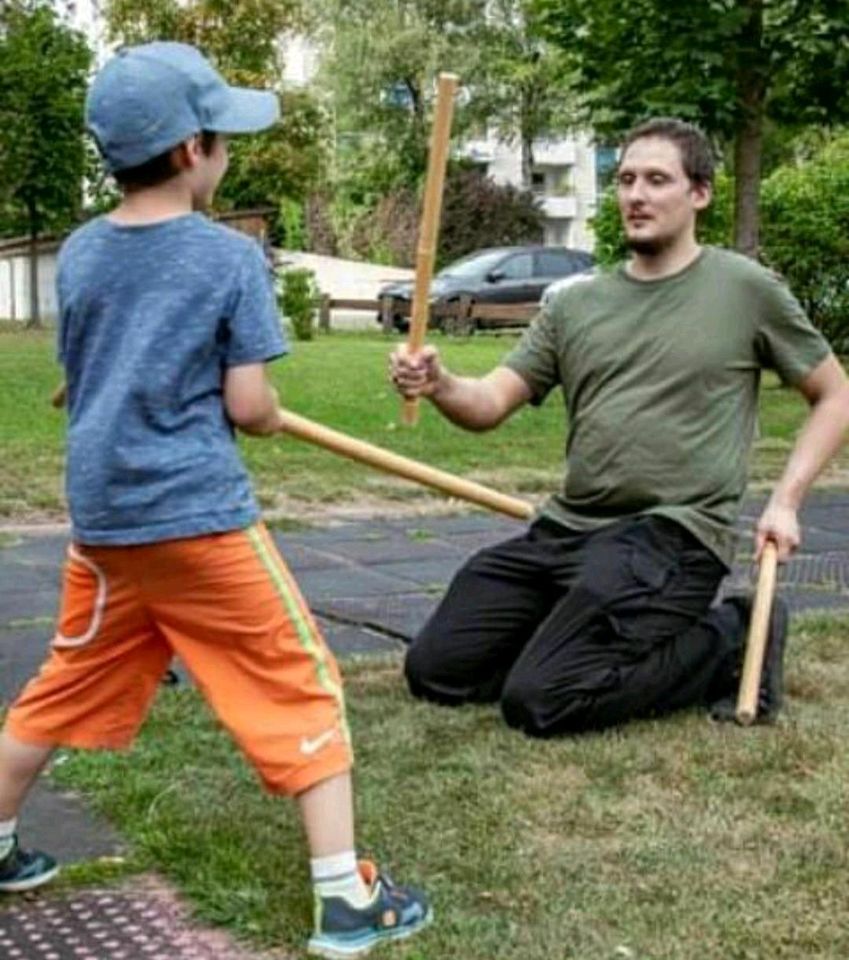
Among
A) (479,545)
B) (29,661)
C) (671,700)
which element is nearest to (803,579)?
(479,545)

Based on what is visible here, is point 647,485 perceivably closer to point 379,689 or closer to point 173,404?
point 379,689

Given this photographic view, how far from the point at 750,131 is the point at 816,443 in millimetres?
8175

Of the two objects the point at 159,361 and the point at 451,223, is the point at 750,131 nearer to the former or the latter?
the point at 159,361

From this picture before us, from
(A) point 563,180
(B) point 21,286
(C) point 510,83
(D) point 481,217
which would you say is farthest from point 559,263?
(A) point 563,180

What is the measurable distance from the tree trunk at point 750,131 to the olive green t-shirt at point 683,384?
7690 millimetres

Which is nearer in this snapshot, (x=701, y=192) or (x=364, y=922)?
(x=364, y=922)

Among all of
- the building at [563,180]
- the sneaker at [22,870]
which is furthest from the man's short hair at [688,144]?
the building at [563,180]

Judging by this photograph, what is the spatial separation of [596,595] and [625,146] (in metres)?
1.14

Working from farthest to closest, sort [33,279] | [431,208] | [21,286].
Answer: [21,286] → [33,279] → [431,208]

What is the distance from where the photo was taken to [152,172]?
3.12 meters

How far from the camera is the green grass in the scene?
323 cm

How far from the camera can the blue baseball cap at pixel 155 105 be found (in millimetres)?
3068

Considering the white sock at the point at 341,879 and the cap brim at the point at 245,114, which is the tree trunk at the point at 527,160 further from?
the white sock at the point at 341,879

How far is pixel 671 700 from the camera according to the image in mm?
4699
